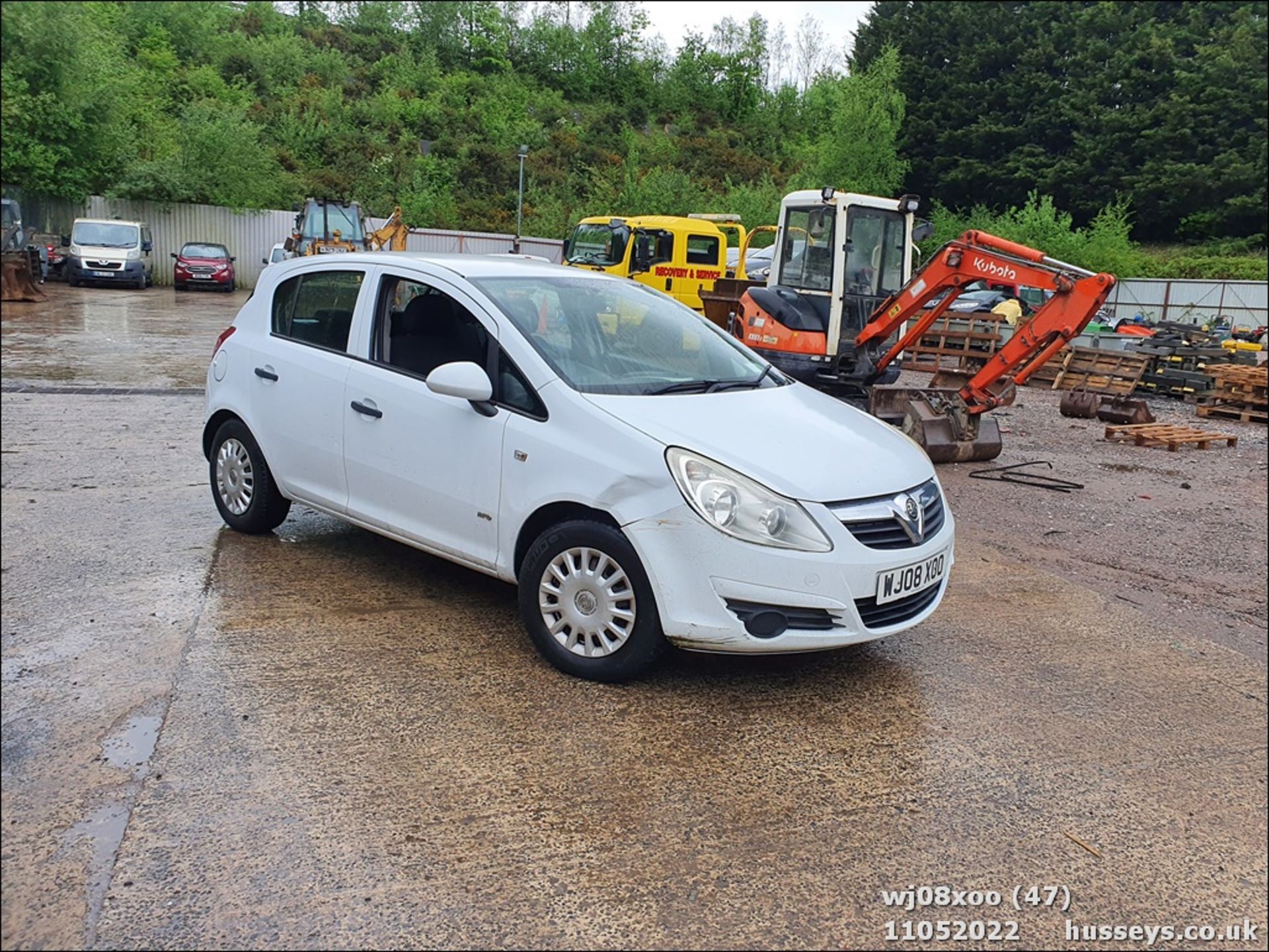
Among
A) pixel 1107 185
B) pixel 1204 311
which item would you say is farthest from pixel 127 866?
pixel 1107 185

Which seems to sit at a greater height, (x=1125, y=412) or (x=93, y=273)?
(x=93, y=273)

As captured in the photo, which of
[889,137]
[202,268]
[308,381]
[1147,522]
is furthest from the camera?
[889,137]

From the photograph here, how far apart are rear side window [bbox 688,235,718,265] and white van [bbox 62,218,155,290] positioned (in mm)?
9728

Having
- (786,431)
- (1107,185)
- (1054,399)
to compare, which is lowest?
(1054,399)

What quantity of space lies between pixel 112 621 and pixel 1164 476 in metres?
9.64

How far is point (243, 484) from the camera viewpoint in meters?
6.05

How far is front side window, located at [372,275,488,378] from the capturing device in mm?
5070

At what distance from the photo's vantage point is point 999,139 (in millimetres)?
47406

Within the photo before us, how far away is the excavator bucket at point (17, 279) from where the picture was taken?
2070 mm

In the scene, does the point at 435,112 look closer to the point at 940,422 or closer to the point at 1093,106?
the point at 1093,106

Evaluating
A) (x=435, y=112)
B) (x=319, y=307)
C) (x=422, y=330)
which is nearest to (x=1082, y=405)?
(x=422, y=330)

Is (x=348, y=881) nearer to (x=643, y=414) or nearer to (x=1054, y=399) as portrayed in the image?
(x=643, y=414)

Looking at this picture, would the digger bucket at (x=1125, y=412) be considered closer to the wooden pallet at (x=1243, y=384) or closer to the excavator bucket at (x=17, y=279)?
the wooden pallet at (x=1243, y=384)

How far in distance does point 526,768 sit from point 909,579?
178 centimetres
